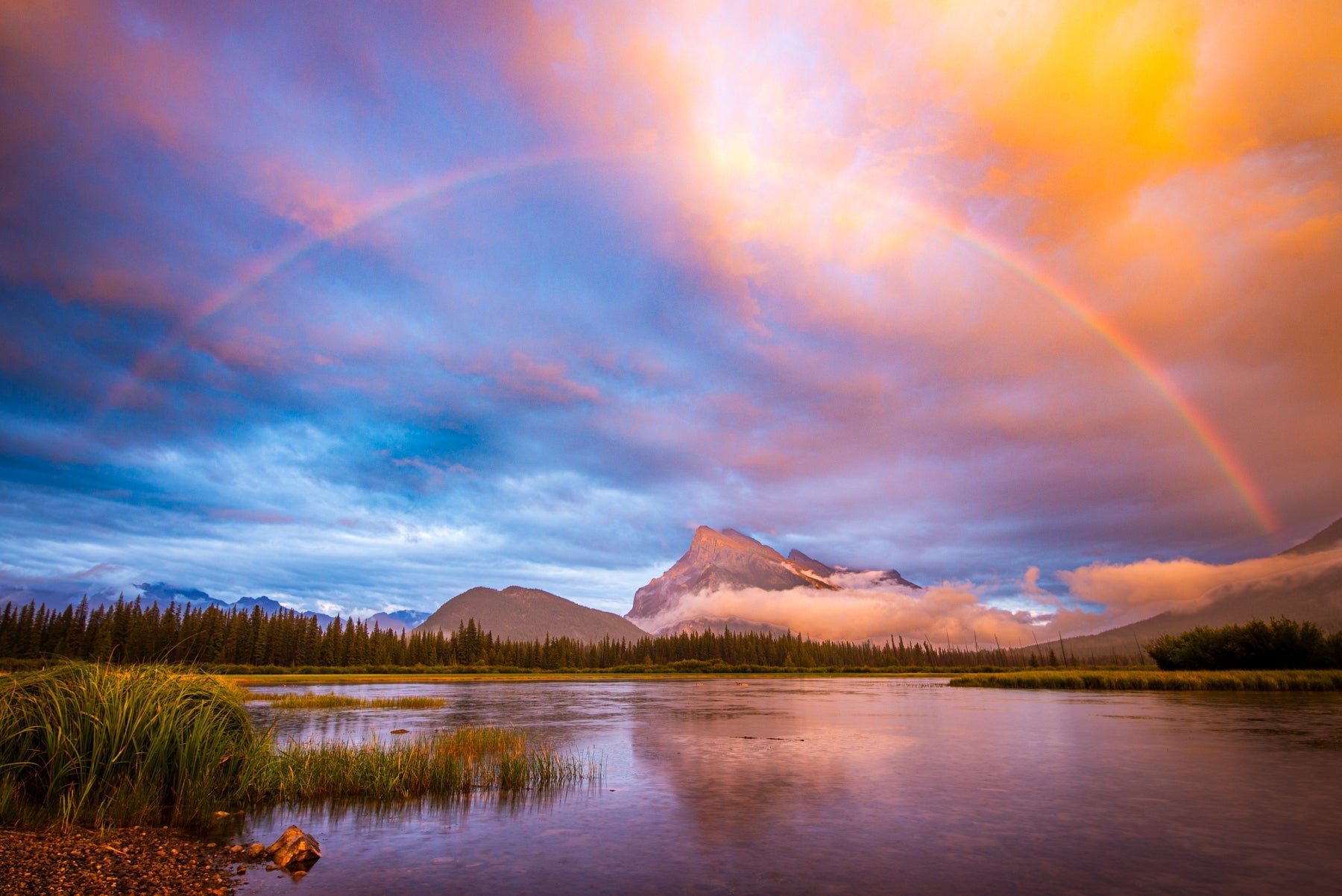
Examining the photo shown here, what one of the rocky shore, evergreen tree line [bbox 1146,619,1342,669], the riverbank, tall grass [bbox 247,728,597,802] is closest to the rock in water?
the rocky shore

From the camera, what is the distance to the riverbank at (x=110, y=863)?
12.5 metres

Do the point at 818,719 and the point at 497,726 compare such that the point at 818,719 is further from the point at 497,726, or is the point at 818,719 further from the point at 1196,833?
the point at 1196,833

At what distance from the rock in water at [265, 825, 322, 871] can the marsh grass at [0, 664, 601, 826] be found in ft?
15.2

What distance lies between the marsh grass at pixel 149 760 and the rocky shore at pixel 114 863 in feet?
5.37

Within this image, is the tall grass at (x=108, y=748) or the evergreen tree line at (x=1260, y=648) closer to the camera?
the tall grass at (x=108, y=748)

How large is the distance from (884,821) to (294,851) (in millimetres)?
15982

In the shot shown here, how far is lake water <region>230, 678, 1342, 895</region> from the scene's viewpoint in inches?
591

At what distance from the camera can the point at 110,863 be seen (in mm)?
13852

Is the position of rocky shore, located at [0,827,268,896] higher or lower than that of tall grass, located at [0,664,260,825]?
lower

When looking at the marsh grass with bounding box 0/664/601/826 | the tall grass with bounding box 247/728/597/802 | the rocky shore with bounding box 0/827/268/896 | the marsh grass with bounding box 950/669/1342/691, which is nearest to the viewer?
the rocky shore with bounding box 0/827/268/896

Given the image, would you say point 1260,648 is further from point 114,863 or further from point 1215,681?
point 114,863

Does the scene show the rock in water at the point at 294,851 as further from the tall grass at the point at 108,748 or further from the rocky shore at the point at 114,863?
the tall grass at the point at 108,748

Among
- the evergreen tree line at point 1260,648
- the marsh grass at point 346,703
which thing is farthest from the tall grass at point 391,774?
the evergreen tree line at point 1260,648

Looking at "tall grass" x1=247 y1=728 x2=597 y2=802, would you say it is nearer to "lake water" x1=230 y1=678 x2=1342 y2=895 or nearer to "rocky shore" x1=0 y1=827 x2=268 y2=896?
"lake water" x1=230 y1=678 x2=1342 y2=895
